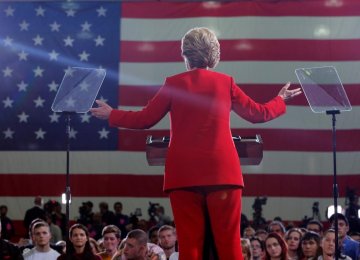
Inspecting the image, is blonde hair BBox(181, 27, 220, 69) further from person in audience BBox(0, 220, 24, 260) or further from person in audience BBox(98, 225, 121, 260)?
person in audience BBox(98, 225, 121, 260)

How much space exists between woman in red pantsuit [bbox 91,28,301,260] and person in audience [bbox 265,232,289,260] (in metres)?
2.85

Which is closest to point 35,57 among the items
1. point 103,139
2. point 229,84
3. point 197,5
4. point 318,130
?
point 103,139

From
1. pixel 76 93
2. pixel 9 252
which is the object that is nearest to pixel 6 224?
pixel 9 252

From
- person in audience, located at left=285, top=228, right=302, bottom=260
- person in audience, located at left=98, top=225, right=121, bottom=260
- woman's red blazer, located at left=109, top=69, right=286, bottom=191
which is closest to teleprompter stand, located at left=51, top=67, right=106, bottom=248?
woman's red blazer, located at left=109, top=69, right=286, bottom=191

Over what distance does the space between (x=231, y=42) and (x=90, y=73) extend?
686cm

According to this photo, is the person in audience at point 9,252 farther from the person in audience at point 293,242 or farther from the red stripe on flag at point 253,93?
the red stripe on flag at point 253,93

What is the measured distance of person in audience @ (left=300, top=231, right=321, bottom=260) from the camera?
5.75 m

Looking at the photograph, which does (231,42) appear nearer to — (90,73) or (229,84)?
(90,73)

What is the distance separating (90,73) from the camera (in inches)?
148

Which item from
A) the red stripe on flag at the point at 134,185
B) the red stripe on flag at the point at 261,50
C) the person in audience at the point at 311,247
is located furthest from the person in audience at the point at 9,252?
the red stripe on flag at the point at 261,50

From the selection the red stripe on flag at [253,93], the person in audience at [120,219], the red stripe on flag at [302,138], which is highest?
the red stripe on flag at [253,93]

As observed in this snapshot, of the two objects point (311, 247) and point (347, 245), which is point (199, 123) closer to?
point (311, 247)

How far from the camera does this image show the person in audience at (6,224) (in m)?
9.29

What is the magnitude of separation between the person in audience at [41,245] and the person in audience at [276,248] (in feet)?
5.31
